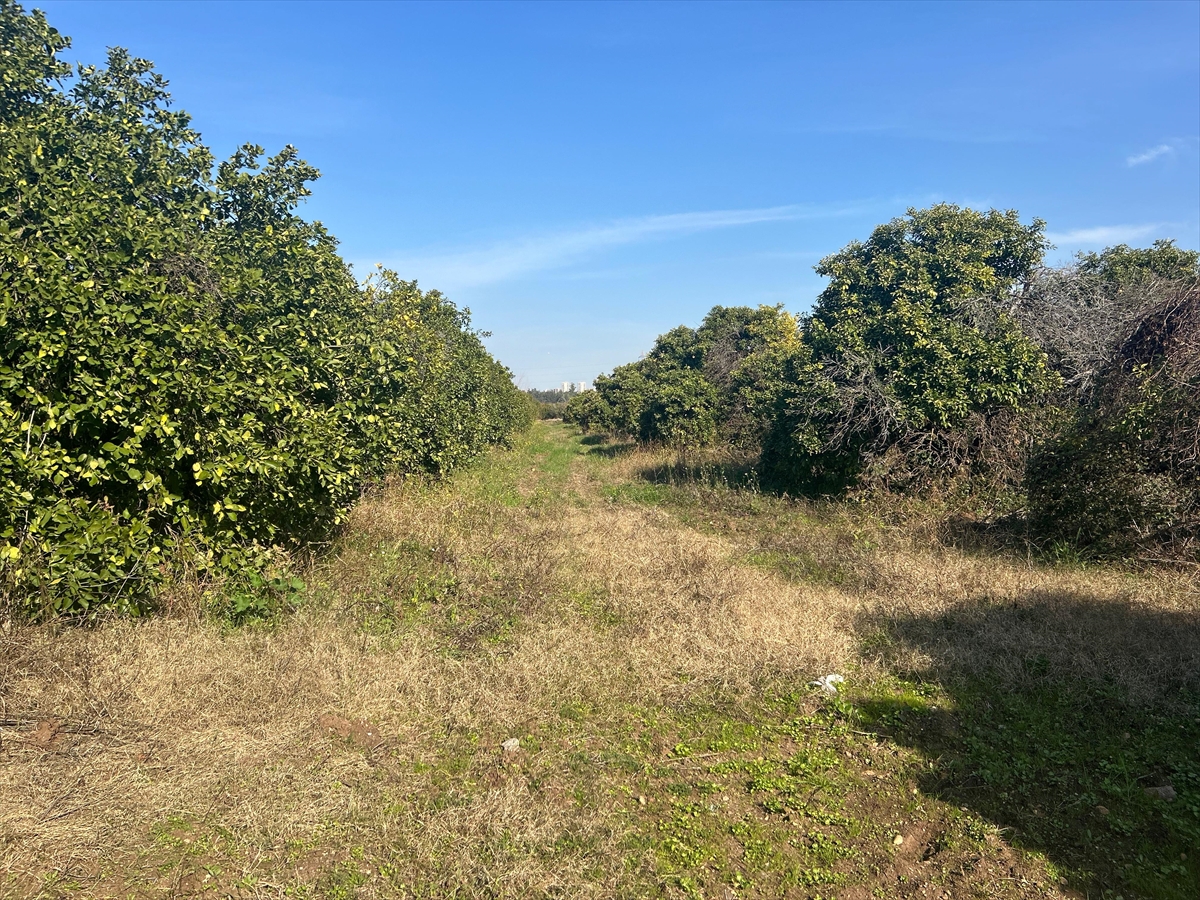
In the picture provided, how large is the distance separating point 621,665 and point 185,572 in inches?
136

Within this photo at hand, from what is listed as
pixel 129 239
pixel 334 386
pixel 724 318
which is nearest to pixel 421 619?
pixel 334 386

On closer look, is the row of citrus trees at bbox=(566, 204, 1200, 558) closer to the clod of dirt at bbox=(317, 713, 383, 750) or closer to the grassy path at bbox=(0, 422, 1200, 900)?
the grassy path at bbox=(0, 422, 1200, 900)

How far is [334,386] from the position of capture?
720cm

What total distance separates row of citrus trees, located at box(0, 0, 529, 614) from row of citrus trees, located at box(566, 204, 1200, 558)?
7679 millimetres

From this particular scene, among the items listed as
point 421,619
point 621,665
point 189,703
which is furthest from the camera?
point 421,619

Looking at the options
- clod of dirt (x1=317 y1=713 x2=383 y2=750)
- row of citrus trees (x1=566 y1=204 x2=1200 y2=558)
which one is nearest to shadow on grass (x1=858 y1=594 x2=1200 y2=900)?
row of citrus trees (x1=566 y1=204 x2=1200 y2=558)

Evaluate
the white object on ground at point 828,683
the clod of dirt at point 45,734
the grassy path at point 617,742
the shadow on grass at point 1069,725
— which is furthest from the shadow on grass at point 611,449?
the clod of dirt at point 45,734

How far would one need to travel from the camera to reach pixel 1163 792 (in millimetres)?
3773

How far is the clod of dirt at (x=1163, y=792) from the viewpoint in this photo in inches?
147

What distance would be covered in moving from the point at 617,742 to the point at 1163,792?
9.69ft

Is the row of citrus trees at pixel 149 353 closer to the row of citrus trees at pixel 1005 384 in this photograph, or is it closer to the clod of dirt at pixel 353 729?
the clod of dirt at pixel 353 729

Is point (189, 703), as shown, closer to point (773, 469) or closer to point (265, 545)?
point (265, 545)

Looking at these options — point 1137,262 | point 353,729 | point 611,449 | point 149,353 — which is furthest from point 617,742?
point 611,449

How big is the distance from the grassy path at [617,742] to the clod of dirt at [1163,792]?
0.02 meters
